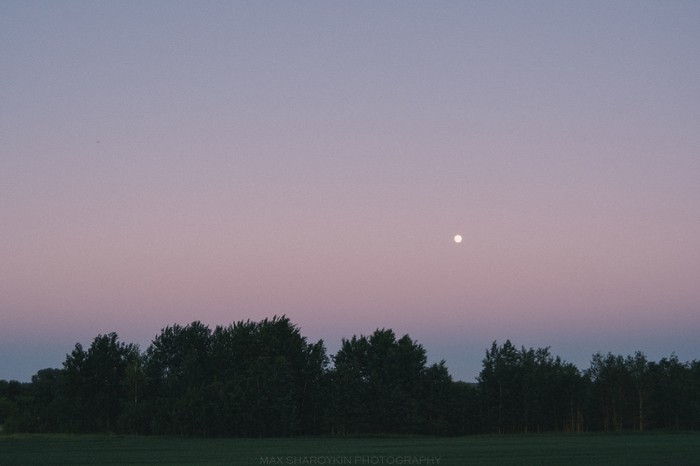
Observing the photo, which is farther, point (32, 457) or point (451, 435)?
point (451, 435)

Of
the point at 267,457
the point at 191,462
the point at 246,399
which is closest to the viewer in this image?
the point at 191,462

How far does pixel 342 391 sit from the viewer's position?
9038 cm

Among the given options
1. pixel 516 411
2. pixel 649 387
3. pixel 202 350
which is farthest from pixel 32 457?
pixel 649 387

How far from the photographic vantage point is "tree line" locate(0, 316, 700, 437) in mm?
87812

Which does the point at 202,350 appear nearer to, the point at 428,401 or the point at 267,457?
the point at 428,401

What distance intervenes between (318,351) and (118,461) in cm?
5661

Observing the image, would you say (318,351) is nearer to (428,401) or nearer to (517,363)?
(428,401)

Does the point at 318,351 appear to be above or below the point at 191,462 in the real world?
above

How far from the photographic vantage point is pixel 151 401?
8956 cm

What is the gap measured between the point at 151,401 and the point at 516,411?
4393cm

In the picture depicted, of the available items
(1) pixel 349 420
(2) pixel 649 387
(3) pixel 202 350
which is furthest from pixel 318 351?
Answer: (2) pixel 649 387

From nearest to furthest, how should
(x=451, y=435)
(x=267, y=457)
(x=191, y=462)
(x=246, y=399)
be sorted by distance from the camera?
(x=191, y=462), (x=267, y=457), (x=246, y=399), (x=451, y=435)

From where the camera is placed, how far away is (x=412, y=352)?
9631 cm

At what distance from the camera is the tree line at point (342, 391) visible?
87.8 meters
